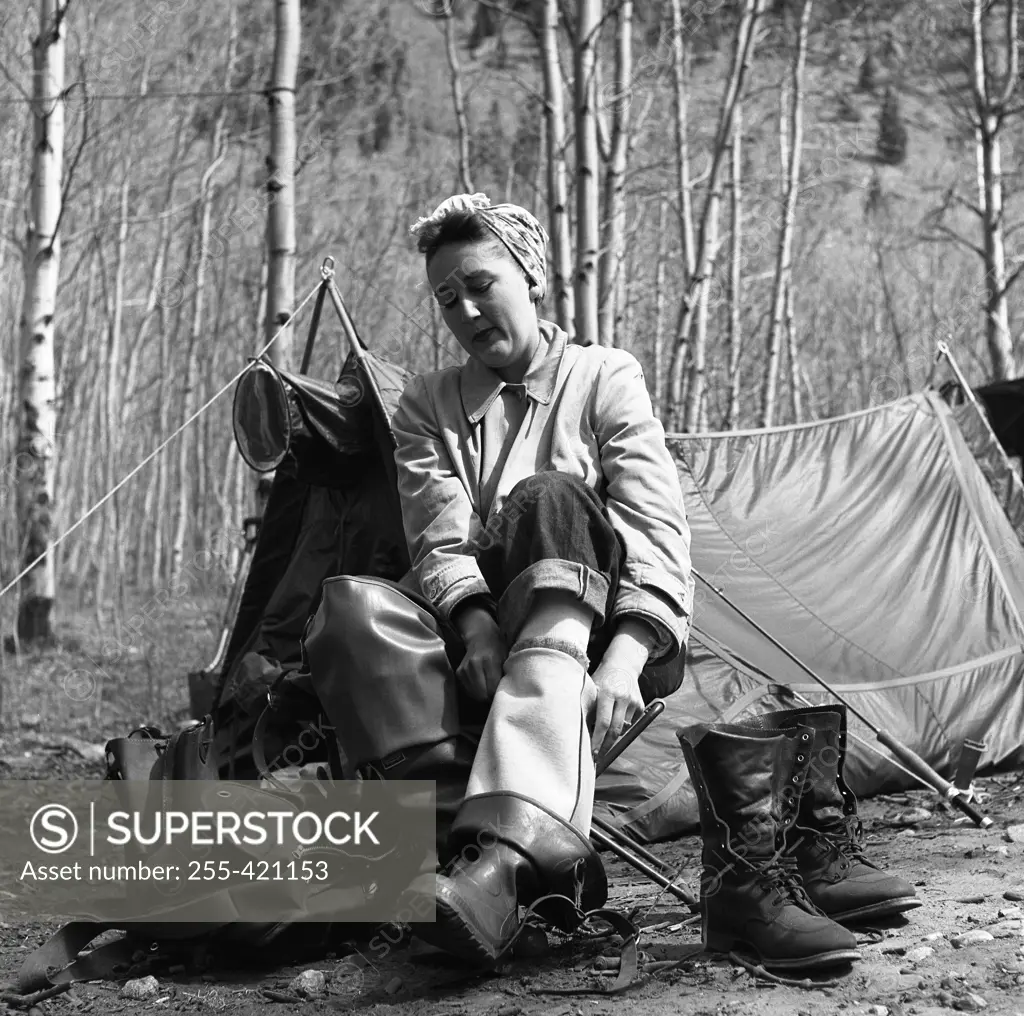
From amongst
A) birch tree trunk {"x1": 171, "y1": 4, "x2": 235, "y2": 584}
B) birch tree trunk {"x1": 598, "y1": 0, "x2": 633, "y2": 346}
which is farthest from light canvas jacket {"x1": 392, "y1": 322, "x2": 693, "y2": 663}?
birch tree trunk {"x1": 171, "y1": 4, "x2": 235, "y2": 584}

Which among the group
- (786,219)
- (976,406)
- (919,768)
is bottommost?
(919,768)

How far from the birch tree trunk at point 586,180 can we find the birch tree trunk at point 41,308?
3681 mm

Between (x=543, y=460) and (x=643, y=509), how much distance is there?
0.89ft

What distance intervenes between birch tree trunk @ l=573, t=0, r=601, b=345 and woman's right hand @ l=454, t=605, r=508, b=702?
10.5 feet

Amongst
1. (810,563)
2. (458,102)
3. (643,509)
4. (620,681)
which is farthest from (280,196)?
(458,102)

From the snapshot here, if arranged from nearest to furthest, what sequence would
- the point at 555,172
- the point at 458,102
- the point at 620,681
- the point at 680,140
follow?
1. the point at 620,681
2. the point at 555,172
3. the point at 680,140
4. the point at 458,102

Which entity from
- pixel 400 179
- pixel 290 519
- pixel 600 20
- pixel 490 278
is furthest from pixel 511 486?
pixel 400 179

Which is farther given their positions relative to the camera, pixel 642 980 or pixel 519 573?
pixel 519 573

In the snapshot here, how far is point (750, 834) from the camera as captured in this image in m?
2.14

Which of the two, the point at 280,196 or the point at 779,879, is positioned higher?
the point at 280,196

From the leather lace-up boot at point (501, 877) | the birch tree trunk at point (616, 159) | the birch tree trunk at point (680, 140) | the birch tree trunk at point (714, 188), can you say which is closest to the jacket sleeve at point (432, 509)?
the leather lace-up boot at point (501, 877)

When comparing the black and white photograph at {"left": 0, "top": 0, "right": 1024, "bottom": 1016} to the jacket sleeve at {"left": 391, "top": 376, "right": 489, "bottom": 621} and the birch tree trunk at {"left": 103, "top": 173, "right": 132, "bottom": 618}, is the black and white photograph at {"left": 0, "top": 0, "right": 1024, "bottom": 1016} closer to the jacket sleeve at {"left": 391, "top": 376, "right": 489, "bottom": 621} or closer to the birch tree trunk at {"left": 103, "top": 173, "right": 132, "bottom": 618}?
the jacket sleeve at {"left": 391, "top": 376, "right": 489, "bottom": 621}

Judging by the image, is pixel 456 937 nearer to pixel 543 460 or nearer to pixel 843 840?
pixel 843 840

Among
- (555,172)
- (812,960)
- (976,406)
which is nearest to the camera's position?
(812,960)
